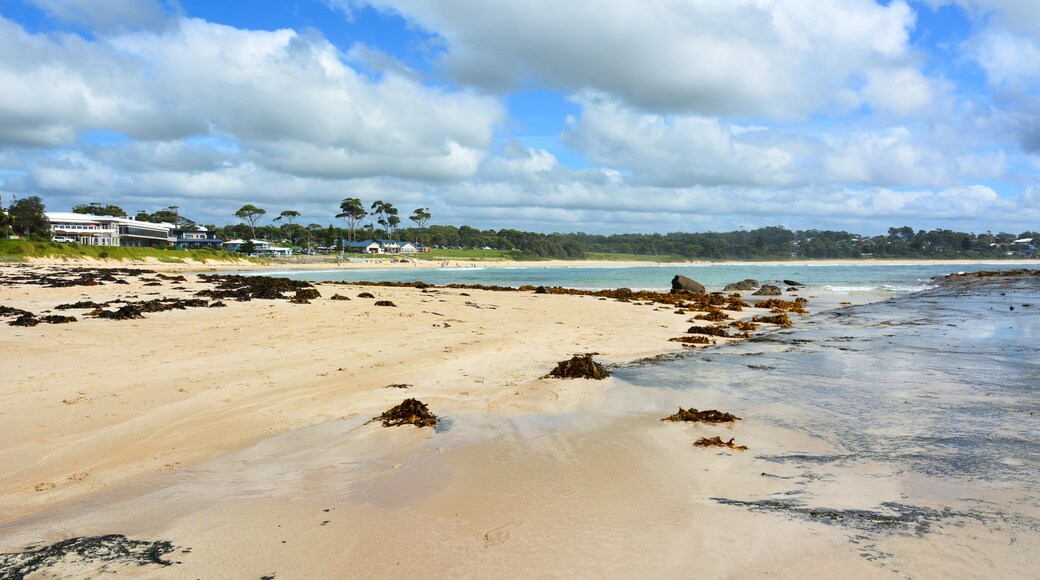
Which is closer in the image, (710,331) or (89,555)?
(89,555)

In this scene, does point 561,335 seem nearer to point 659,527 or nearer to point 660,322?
point 660,322

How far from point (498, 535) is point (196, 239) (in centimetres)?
12401

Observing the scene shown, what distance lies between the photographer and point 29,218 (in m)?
63.7

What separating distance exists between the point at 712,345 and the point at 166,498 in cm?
1072

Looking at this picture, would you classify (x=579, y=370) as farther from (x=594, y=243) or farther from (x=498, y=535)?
(x=594, y=243)

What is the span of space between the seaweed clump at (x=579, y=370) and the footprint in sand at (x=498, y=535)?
4.72m


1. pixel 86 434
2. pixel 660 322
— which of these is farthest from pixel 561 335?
pixel 86 434

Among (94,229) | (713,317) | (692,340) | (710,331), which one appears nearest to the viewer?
(692,340)

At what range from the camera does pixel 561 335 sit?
42.4 ft

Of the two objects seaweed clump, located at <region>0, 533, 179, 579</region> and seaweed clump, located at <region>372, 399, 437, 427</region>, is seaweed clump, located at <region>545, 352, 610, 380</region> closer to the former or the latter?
seaweed clump, located at <region>372, 399, 437, 427</region>

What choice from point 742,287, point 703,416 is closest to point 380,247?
point 742,287

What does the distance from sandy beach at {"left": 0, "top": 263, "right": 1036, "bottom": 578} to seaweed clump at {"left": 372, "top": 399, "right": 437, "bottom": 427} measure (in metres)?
0.14

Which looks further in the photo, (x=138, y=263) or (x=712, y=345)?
(x=138, y=263)

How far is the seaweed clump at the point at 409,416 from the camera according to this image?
584 centimetres
